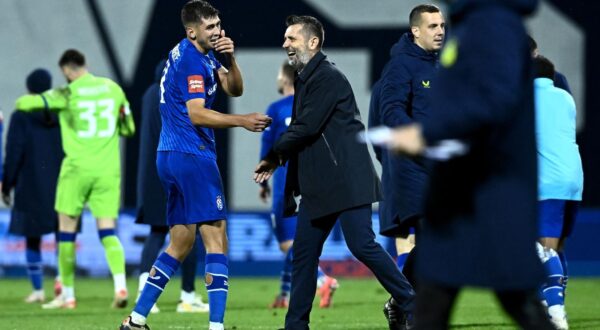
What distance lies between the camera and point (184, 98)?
25.8 ft

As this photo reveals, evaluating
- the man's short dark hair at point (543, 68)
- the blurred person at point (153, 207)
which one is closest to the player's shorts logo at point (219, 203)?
the man's short dark hair at point (543, 68)

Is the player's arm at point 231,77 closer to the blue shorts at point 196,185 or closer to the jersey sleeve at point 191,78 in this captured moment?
the jersey sleeve at point 191,78

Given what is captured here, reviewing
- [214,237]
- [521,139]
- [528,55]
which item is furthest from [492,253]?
[214,237]

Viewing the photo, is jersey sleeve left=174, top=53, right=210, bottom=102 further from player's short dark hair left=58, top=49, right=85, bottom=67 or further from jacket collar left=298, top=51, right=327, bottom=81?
player's short dark hair left=58, top=49, right=85, bottom=67

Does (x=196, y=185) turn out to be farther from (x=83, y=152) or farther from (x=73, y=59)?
(x=73, y=59)

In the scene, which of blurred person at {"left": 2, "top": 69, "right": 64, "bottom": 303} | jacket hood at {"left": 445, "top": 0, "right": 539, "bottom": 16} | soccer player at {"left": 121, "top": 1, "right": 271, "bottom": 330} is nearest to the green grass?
blurred person at {"left": 2, "top": 69, "right": 64, "bottom": 303}

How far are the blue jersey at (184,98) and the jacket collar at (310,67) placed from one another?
2.11 feet

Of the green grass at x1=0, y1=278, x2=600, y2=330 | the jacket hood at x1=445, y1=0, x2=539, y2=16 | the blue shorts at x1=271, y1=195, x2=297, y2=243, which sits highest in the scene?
the jacket hood at x1=445, y1=0, x2=539, y2=16

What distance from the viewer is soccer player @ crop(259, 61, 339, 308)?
38.7 feet

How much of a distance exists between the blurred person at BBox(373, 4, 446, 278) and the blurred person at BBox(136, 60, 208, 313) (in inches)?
138

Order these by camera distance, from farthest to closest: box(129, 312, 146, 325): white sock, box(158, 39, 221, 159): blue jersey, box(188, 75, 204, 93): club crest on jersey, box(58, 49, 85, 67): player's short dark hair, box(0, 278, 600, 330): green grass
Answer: box(58, 49, 85, 67): player's short dark hair, box(0, 278, 600, 330): green grass, box(129, 312, 146, 325): white sock, box(158, 39, 221, 159): blue jersey, box(188, 75, 204, 93): club crest on jersey

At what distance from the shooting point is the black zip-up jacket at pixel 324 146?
7586mm

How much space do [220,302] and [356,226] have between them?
1.00 m

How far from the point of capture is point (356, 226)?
7.77 meters
